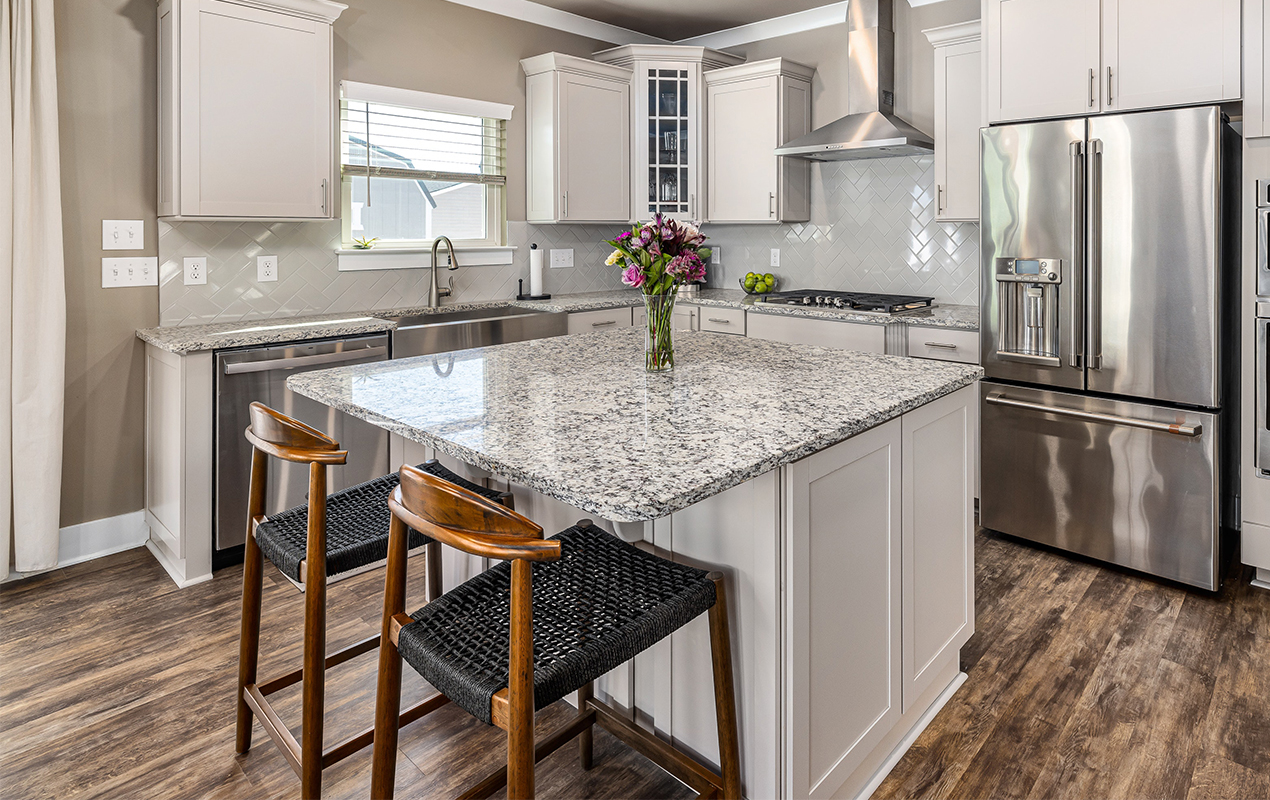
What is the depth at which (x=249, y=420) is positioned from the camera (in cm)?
295

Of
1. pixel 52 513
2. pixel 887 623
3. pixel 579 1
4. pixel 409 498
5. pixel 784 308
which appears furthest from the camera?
pixel 579 1

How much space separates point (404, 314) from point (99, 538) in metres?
1.57

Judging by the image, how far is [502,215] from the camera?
4430 millimetres

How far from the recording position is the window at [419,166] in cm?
380

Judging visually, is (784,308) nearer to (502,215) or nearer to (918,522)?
(502,215)

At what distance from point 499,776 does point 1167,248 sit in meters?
2.72

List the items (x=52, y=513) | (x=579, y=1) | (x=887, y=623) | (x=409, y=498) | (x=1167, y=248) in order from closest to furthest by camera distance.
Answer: (x=409, y=498)
(x=887, y=623)
(x=1167, y=248)
(x=52, y=513)
(x=579, y=1)

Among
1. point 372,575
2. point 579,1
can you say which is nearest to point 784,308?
point 579,1

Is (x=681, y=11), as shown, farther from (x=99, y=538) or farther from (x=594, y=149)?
(x=99, y=538)

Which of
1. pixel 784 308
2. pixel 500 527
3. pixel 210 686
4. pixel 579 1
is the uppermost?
pixel 579 1

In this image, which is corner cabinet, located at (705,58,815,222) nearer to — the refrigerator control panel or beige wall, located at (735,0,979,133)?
beige wall, located at (735,0,979,133)

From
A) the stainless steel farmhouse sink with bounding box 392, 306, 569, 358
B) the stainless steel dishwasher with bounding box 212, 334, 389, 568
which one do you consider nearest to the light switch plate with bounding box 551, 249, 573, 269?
the stainless steel farmhouse sink with bounding box 392, 306, 569, 358

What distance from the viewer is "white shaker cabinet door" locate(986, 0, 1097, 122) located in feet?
9.43

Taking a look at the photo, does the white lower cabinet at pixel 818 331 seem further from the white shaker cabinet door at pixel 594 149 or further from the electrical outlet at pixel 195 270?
the electrical outlet at pixel 195 270
